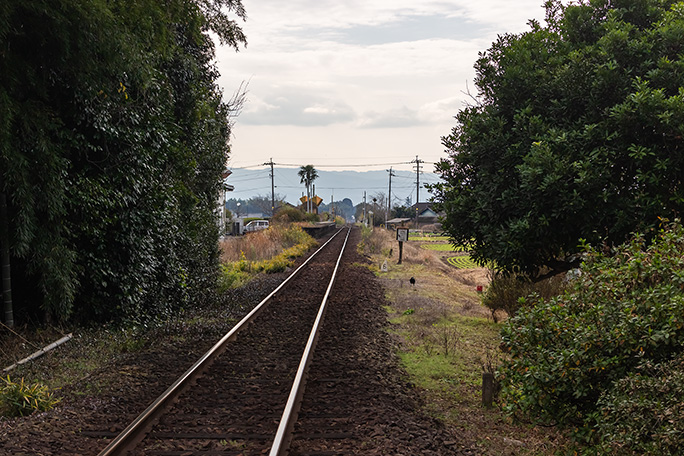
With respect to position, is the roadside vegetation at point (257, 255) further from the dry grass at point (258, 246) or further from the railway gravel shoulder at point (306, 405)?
the railway gravel shoulder at point (306, 405)

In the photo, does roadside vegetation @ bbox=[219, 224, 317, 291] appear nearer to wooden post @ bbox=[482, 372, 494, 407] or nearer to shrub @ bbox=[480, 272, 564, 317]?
shrub @ bbox=[480, 272, 564, 317]

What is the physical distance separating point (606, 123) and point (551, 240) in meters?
1.82

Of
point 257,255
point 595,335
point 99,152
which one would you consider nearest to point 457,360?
point 595,335

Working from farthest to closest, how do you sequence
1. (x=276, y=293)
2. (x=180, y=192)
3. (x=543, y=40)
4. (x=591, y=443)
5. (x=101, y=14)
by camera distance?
1. (x=276, y=293)
2. (x=180, y=192)
3. (x=543, y=40)
4. (x=101, y=14)
5. (x=591, y=443)

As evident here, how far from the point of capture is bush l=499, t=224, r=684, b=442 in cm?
447

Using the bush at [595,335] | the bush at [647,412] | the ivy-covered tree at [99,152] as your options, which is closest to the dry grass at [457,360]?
the bush at [595,335]

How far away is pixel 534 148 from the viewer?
7.94m

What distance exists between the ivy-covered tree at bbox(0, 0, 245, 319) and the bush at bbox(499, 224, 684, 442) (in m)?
6.46

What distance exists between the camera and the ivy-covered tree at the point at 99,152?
7559 millimetres

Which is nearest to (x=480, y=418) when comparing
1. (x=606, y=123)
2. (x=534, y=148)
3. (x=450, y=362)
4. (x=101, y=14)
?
(x=450, y=362)

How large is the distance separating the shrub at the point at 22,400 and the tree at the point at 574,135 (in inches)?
249


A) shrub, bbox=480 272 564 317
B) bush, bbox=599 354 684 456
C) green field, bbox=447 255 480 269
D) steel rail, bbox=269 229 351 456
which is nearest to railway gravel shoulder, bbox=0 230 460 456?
steel rail, bbox=269 229 351 456

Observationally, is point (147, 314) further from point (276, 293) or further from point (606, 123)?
point (606, 123)

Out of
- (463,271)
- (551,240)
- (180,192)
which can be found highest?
(180,192)
